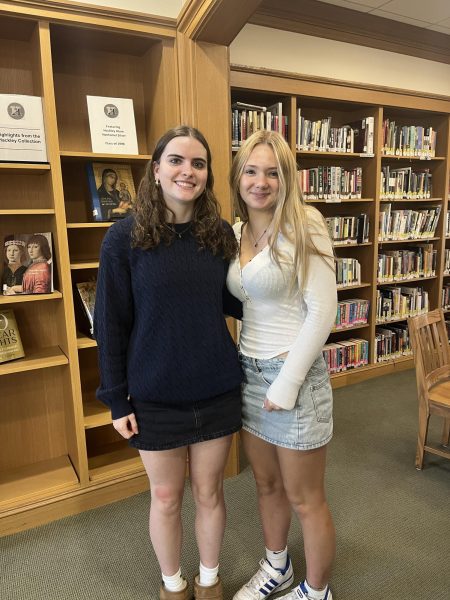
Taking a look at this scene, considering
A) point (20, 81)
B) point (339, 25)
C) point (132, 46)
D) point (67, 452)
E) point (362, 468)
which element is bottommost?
point (362, 468)

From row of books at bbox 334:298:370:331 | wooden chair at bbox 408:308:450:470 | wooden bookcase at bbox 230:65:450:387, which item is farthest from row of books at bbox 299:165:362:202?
wooden chair at bbox 408:308:450:470

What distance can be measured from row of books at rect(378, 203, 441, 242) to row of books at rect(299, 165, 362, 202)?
33 cm

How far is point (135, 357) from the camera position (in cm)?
132

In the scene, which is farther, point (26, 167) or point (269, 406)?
point (26, 167)

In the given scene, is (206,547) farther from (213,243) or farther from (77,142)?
(77,142)

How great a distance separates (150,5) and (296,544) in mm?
2411

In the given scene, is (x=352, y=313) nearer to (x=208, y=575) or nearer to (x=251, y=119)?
(x=251, y=119)

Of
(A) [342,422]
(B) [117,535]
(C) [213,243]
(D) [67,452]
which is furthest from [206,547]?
(A) [342,422]

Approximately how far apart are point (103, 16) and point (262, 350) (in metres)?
1.53

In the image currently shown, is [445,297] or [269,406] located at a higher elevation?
[269,406]

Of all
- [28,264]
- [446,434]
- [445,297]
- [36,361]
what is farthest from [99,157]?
[445,297]

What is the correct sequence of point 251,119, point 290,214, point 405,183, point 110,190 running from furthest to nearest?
point 405,183 → point 251,119 → point 110,190 → point 290,214

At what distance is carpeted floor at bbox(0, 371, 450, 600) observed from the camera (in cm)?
169

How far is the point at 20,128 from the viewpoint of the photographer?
1.86m
